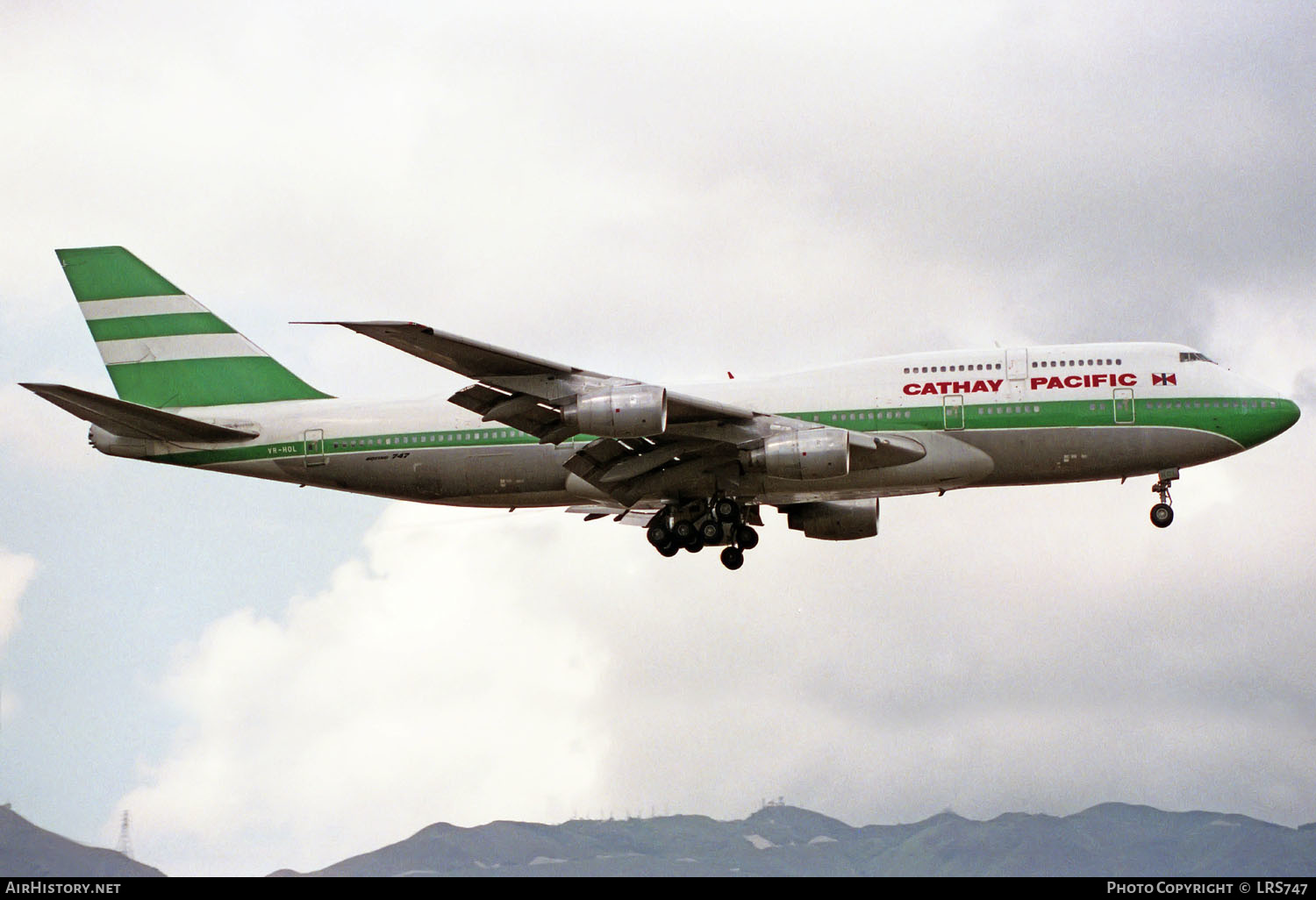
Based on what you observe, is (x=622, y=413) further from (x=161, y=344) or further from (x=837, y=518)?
(x=161, y=344)

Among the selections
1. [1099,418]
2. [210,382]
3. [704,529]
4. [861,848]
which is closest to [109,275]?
[210,382]

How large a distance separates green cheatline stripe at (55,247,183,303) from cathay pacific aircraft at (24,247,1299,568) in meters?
3.86

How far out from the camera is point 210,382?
1850 inches

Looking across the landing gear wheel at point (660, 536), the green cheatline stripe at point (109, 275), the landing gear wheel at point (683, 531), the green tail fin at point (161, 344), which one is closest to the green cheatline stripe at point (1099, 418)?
the landing gear wheel at point (683, 531)

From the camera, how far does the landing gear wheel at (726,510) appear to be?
Result: 4328 centimetres

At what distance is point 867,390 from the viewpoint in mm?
42531

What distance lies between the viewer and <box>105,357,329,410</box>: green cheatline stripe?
46.6 m

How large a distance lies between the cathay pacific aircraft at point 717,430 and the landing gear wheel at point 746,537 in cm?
5

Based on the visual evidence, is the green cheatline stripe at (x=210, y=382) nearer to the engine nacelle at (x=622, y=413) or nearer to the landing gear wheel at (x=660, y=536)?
the landing gear wheel at (x=660, y=536)

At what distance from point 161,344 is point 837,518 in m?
20.8

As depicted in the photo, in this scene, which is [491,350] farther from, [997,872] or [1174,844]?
[1174,844]

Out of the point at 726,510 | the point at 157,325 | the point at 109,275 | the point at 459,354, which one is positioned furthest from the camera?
the point at 109,275
